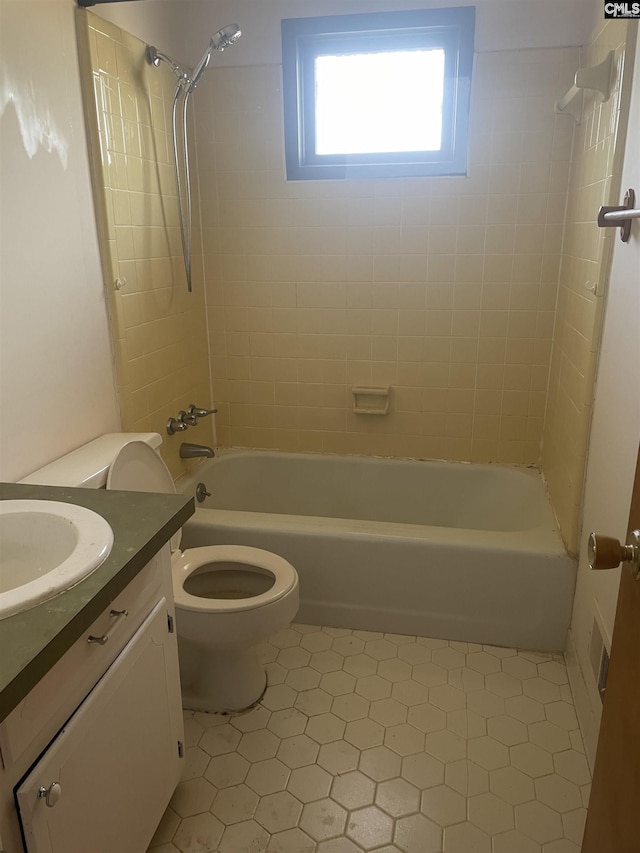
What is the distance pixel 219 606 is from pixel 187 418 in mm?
1016

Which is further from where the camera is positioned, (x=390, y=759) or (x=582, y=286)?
(x=582, y=286)

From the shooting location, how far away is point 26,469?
1731 mm

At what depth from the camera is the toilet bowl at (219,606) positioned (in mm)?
1835

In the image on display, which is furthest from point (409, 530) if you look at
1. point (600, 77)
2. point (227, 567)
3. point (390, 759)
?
point (600, 77)

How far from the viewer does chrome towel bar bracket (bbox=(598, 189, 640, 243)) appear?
1619 mm

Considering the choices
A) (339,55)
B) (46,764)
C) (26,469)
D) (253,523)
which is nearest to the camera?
(46,764)

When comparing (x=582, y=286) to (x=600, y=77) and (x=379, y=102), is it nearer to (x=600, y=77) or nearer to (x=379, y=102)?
(x=600, y=77)

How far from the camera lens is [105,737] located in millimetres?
1168

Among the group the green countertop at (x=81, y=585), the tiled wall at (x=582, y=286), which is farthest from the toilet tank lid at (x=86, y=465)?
the tiled wall at (x=582, y=286)

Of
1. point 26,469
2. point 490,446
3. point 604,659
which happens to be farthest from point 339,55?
point 604,659

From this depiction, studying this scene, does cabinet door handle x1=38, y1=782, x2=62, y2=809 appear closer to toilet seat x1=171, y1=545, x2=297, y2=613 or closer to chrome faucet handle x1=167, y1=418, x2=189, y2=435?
toilet seat x1=171, y1=545, x2=297, y2=613

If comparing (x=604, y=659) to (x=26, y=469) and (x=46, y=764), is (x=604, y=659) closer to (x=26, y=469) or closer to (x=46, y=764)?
(x=46, y=764)

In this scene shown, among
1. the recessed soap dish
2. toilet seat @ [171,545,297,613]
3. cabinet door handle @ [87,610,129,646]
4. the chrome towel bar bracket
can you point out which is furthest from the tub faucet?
the chrome towel bar bracket

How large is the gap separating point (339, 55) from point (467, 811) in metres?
2.64
